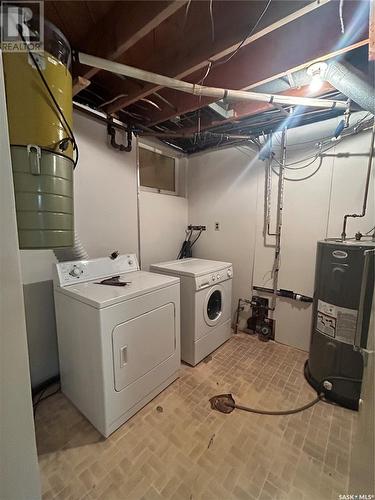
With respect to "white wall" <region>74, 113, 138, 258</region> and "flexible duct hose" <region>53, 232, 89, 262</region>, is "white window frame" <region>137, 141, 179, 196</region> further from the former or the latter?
"flexible duct hose" <region>53, 232, 89, 262</region>

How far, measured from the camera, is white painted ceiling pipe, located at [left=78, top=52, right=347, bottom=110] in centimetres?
122

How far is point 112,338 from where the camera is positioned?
1320 mm

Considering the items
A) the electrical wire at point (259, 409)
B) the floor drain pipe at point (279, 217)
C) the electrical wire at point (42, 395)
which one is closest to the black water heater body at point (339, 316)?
the electrical wire at point (259, 409)

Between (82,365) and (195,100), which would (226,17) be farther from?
(82,365)

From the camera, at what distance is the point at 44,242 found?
1.13 metres

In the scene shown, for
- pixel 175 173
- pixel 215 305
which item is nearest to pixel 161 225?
pixel 175 173

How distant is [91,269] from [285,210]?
81.2 inches

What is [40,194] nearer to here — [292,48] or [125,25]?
[125,25]

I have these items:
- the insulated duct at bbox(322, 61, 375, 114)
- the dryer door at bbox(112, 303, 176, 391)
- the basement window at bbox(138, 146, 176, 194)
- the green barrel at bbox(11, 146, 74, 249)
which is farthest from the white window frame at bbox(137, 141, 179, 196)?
the insulated duct at bbox(322, 61, 375, 114)

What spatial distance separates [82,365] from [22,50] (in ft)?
5.84

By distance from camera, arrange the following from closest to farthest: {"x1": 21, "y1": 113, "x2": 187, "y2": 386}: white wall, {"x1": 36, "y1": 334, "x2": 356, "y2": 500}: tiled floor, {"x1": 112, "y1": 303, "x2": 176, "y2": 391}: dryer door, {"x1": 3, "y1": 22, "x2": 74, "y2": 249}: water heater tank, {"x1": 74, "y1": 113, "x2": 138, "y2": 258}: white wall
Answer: {"x1": 3, "y1": 22, "x2": 74, "y2": 249}: water heater tank → {"x1": 36, "y1": 334, "x2": 356, "y2": 500}: tiled floor → {"x1": 112, "y1": 303, "x2": 176, "y2": 391}: dryer door → {"x1": 21, "y1": 113, "x2": 187, "y2": 386}: white wall → {"x1": 74, "y1": 113, "x2": 138, "y2": 258}: white wall

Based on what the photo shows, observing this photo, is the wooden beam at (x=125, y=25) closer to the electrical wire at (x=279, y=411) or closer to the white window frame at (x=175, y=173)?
the white window frame at (x=175, y=173)

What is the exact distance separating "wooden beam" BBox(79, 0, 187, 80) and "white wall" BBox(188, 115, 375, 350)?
1.73 metres

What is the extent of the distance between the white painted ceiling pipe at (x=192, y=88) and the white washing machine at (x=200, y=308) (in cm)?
140
